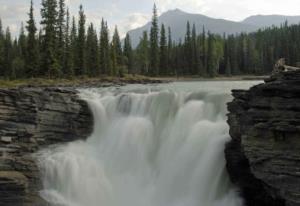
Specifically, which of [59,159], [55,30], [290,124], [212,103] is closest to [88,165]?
[59,159]

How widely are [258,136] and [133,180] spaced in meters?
8.74

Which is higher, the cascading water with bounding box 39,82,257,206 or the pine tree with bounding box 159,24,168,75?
the pine tree with bounding box 159,24,168,75

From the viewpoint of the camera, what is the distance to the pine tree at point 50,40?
5447 cm

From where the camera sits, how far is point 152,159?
936 inches

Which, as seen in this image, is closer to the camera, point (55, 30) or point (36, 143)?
point (36, 143)

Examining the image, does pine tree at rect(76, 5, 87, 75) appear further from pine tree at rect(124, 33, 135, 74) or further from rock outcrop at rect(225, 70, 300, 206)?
rock outcrop at rect(225, 70, 300, 206)

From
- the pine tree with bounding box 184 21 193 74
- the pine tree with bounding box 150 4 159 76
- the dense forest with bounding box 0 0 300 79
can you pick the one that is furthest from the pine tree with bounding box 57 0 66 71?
the pine tree with bounding box 184 21 193 74

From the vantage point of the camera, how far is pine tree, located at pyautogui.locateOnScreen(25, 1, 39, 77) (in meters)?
55.2

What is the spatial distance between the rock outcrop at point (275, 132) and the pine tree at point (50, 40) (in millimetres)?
39736

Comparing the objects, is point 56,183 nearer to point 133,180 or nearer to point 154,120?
point 133,180

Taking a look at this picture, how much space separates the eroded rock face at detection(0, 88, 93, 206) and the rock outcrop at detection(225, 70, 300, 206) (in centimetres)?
1072

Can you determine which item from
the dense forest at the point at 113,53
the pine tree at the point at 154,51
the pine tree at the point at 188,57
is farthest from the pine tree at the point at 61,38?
the pine tree at the point at 188,57

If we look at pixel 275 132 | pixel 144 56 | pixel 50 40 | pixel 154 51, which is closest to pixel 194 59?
pixel 144 56

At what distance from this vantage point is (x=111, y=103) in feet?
94.3
